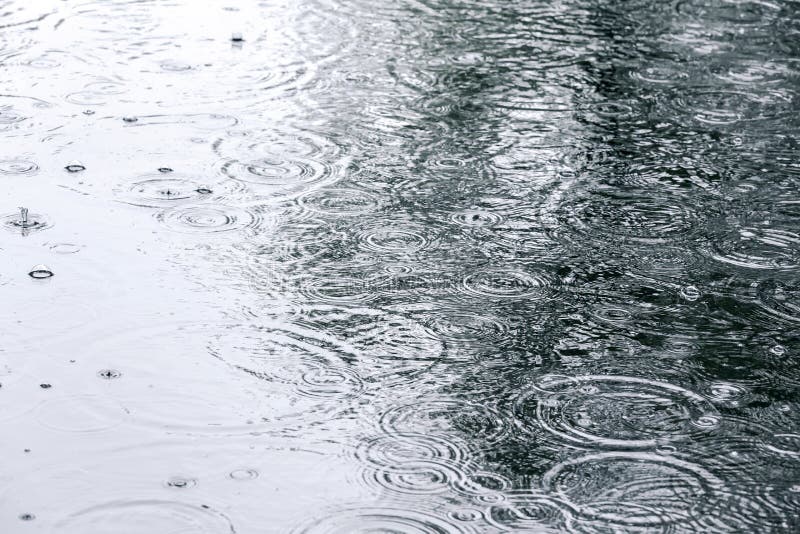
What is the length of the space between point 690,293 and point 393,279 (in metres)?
1.02

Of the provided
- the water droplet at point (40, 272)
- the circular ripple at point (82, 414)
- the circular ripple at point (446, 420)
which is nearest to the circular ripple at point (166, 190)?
the water droplet at point (40, 272)

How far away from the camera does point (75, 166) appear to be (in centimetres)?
473

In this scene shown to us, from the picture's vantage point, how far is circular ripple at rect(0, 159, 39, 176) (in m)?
4.64

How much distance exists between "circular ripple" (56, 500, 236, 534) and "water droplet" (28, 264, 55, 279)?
1.29m

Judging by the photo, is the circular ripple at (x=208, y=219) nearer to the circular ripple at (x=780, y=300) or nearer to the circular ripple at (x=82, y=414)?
the circular ripple at (x=82, y=414)

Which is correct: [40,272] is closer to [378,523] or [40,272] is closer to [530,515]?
[378,523]

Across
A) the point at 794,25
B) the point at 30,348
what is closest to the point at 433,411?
the point at 30,348

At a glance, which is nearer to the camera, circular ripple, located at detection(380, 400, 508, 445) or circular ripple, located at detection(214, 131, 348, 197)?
circular ripple, located at detection(380, 400, 508, 445)

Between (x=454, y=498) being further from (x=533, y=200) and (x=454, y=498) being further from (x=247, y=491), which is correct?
(x=533, y=200)

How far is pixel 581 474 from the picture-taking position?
9.87ft

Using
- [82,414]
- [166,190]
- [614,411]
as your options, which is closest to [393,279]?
[614,411]

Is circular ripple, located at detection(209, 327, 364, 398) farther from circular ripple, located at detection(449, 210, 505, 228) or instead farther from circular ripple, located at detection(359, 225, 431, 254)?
circular ripple, located at detection(449, 210, 505, 228)

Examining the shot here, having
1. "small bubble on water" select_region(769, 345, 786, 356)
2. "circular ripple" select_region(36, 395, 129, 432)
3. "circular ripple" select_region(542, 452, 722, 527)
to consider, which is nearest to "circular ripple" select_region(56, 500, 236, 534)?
"circular ripple" select_region(36, 395, 129, 432)

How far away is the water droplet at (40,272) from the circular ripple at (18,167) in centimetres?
85
